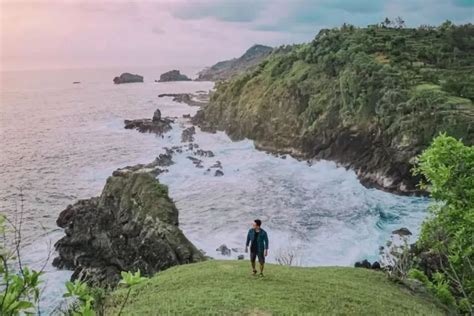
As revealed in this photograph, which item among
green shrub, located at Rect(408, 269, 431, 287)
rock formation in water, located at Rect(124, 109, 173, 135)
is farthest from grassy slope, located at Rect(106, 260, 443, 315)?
rock formation in water, located at Rect(124, 109, 173, 135)

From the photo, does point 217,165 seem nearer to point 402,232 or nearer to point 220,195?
A: point 220,195

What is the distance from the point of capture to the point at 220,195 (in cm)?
4675

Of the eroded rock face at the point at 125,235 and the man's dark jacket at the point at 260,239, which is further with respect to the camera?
the eroded rock face at the point at 125,235

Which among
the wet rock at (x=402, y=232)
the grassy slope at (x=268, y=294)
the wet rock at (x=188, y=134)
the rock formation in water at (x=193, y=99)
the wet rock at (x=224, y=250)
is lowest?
the wet rock at (x=224, y=250)

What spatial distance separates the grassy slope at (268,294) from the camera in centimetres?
1489

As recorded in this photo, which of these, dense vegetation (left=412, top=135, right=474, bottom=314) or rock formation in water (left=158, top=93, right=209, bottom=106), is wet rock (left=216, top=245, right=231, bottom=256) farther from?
rock formation in water (left=158, top=93, right=209, bottom=106)

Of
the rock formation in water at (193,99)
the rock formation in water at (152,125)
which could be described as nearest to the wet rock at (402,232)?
the rock formation in water at (152,125)

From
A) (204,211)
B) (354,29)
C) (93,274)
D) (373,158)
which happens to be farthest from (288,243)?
(354,29)

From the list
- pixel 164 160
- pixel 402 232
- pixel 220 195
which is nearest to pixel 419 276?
pixel 402 232

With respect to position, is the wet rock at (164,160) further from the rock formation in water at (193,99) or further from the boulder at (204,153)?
the rock formation in water at (193,99)

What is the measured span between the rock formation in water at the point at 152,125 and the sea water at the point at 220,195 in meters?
1.53

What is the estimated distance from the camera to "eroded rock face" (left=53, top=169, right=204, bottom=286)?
28391mm

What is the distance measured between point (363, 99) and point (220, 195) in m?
20.8

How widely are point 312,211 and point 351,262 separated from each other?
32.4 ft
